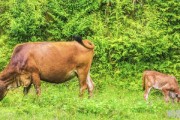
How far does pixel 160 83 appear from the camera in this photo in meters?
17.0

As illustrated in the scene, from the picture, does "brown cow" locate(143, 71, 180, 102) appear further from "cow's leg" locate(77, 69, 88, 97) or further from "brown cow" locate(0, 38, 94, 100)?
"cow's leg" locate(77, 69, 88, 97)

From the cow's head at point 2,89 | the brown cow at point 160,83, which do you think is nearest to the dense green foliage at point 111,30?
the brown cow at point 160,83

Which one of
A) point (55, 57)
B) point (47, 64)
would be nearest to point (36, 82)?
point (47, 64)

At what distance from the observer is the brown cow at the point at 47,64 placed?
1460 centimetres

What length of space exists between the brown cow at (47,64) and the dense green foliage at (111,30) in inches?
110

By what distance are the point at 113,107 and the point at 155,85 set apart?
5.21 meters

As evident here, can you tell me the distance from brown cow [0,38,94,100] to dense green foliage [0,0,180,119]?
2.79 m

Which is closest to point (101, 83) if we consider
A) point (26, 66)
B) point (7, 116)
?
point (26, 66)

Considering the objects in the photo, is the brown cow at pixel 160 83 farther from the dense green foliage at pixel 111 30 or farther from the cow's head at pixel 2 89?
the cow's head at pixel 2 89

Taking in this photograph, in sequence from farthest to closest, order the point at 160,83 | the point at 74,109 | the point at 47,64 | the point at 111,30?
the point at 111,30 → the point at 160,83 → the point at 47,64 → the point at 74,109

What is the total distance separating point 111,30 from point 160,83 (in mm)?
3994

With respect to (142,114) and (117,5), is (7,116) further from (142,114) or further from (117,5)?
(117,5)

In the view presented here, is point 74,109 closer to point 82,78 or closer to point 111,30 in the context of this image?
point 82,78

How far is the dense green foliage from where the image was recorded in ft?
62.4
